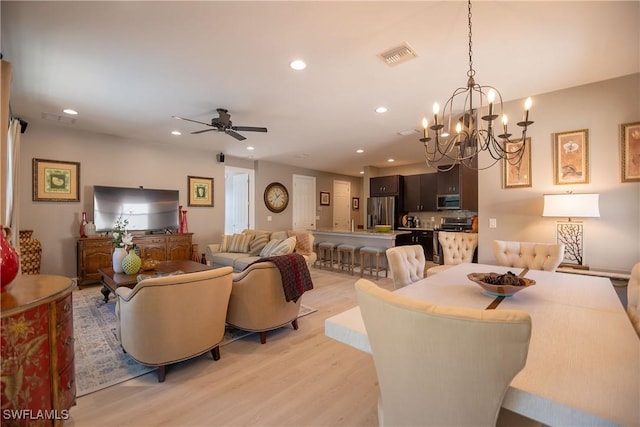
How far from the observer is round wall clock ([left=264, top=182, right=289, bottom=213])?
291 inches

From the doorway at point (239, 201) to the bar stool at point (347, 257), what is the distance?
8.13ft

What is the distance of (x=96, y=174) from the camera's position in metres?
4.88

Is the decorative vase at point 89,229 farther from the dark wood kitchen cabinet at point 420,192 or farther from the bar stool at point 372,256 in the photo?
the dark wood kitchen cabinet at point 420,192

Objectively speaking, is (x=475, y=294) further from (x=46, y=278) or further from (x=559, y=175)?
(x=46, y=278)

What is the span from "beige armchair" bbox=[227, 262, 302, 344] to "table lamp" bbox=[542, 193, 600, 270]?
2.91m

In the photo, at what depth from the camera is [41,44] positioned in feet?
7.47

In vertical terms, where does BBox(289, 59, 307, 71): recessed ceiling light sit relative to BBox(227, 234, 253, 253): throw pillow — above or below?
above

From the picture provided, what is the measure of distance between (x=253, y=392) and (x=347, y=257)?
4410mm

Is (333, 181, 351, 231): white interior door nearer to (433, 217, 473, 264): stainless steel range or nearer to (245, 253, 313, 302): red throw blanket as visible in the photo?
(433, 217, 473, 264): stainless steel range

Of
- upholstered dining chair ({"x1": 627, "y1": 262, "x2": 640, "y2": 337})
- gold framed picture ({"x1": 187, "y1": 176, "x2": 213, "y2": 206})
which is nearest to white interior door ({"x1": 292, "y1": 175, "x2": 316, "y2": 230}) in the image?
gold framed picture ({"x1": 187, "y1": 176, "x2": 213, "y2": 206})

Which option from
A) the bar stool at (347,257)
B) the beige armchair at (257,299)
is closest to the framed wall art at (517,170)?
the bar stool at (347,257)

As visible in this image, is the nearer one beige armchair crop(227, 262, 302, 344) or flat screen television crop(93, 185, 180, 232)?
beige armchair crop(227, 262, 302, 344)

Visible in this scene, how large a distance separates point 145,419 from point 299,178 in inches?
271

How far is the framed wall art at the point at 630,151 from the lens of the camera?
2787 mm
